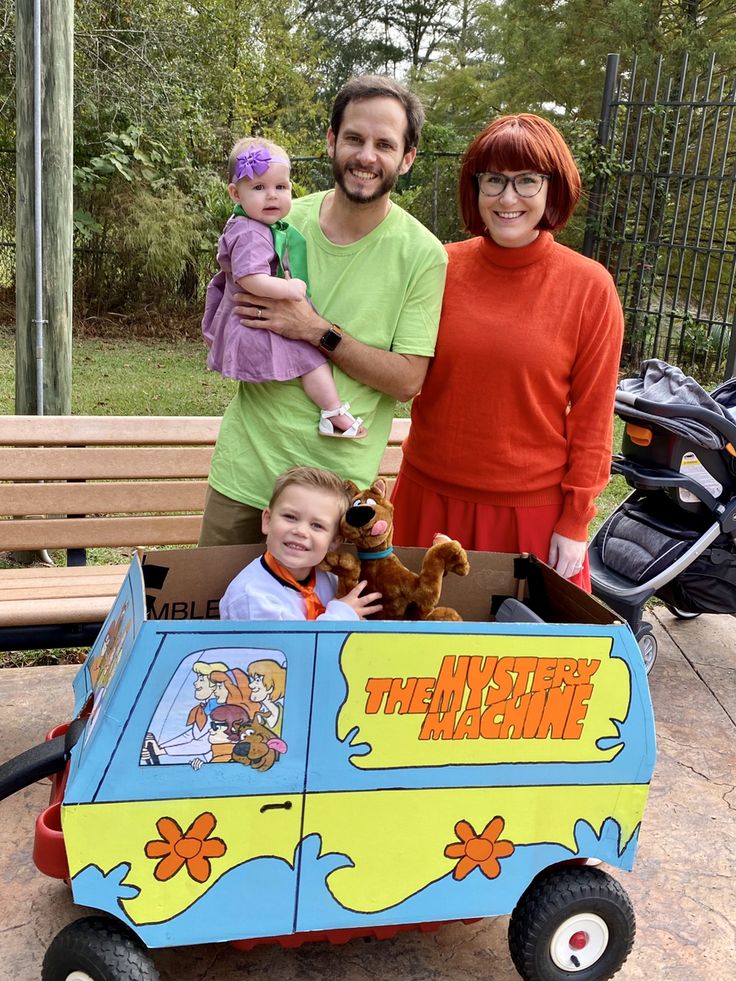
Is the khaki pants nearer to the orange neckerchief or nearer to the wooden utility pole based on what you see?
the orange neckerchief

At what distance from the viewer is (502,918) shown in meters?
2.39

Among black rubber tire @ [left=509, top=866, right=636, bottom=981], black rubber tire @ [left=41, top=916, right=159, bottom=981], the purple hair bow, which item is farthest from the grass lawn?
black rubber tire @ [left=41, top=916, right=159, bottom=981]

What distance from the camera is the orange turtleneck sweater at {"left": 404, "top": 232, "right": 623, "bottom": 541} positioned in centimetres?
229

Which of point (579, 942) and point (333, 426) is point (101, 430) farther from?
point (579, 942)

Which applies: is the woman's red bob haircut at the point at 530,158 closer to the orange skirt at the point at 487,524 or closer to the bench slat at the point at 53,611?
the orange skirt at the point at 487,524

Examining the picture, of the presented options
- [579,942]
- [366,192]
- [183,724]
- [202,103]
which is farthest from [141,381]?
[579,942]

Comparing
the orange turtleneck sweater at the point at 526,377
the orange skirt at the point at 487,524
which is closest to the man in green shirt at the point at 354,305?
the orange turtleneck sweater at the point at 526,377

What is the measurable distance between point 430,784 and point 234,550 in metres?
0.76

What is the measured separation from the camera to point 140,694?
175 centimetres

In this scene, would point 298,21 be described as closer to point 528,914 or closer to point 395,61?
point 395,61

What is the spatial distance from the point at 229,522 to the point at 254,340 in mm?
479

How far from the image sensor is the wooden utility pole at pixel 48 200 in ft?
11.6

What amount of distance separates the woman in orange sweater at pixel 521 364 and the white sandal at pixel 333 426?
0.27 meters

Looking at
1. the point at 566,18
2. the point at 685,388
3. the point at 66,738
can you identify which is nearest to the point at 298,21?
the point at 566,18
